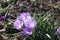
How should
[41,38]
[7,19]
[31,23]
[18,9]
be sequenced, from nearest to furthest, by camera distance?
1. [31,23]
2. [41,38]
3. [7,19]
4. [18,9]

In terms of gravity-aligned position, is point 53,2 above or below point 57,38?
above

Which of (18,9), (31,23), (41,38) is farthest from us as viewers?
(18,9)

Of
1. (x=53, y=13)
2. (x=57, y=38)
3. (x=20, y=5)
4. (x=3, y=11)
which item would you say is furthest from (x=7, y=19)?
(x=57, y=38)

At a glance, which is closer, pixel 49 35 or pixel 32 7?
pixel 49 35

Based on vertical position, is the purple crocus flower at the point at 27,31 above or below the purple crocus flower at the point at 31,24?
below

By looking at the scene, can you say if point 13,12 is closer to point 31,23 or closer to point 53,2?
point 53,2

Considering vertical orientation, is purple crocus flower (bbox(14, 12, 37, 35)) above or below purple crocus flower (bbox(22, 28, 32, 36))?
above

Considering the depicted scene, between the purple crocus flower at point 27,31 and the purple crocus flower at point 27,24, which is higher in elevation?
the purple crocus flower at point 27,24

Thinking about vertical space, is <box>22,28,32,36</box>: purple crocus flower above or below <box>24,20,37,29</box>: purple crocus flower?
below

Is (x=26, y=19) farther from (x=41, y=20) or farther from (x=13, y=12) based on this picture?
(x=13, y=12)
